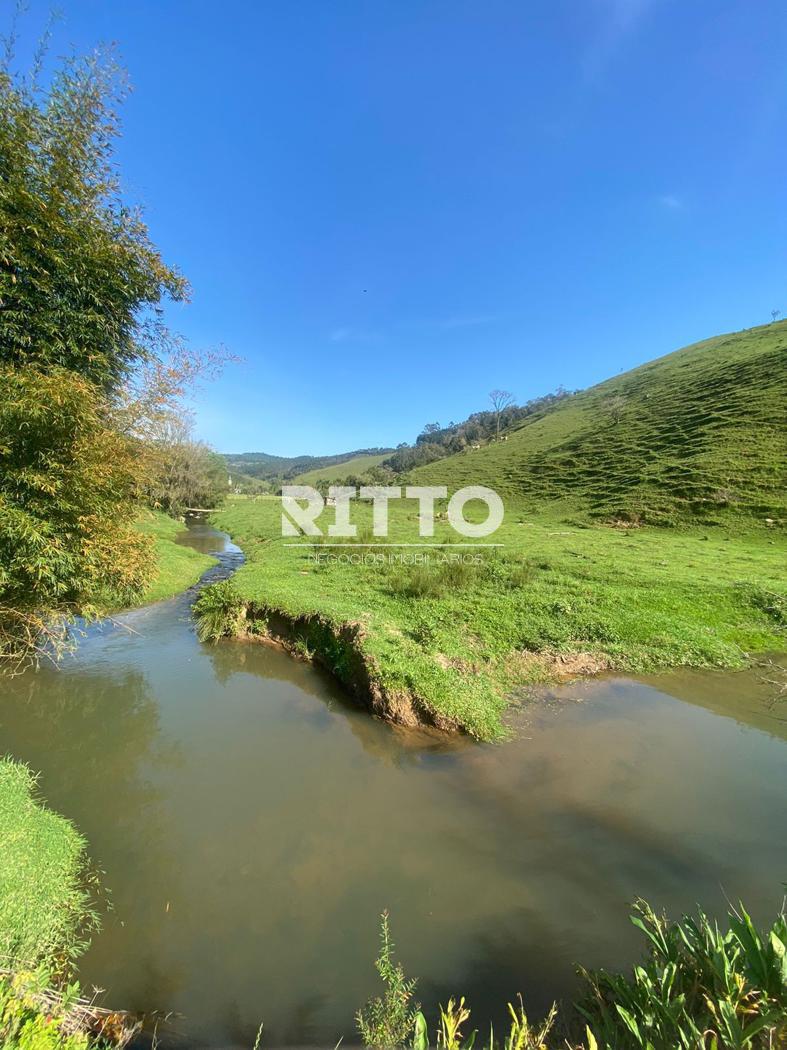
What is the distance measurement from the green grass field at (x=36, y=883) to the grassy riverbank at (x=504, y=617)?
4408 mm

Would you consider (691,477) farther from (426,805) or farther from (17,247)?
(17,247)

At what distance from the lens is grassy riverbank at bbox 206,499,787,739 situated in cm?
786

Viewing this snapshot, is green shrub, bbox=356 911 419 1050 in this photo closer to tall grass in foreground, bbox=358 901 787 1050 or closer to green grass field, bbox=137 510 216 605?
tall grass in foreground, bbox=358 901 787 1050

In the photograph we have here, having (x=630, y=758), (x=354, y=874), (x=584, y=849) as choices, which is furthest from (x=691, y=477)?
(x=354, y=874)

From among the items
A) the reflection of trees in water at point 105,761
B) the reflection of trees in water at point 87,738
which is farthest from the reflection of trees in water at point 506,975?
the reflection of trees in water at point 87,738

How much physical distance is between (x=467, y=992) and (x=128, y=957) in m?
2.88

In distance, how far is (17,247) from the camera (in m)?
5.03

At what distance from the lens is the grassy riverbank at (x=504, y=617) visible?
786 centimetres

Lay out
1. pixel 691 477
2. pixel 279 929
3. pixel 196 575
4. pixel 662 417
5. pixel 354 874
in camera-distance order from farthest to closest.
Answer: pixel 662 417
pixel 691 477
pixel 196 575
pixel 354 874
pixel 279 929

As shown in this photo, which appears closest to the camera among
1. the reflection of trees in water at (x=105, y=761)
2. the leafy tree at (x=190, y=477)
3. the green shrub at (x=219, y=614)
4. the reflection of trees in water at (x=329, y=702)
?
the reflection of trees in water at (x=105, y=761)

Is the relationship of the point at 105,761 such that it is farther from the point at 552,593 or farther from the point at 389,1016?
the point at 552,593

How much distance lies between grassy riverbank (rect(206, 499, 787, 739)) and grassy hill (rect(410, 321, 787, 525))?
1133 cm

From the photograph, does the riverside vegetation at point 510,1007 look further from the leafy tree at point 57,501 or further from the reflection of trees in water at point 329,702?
the leafy tree at point 57,501

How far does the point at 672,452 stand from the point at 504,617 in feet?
108
